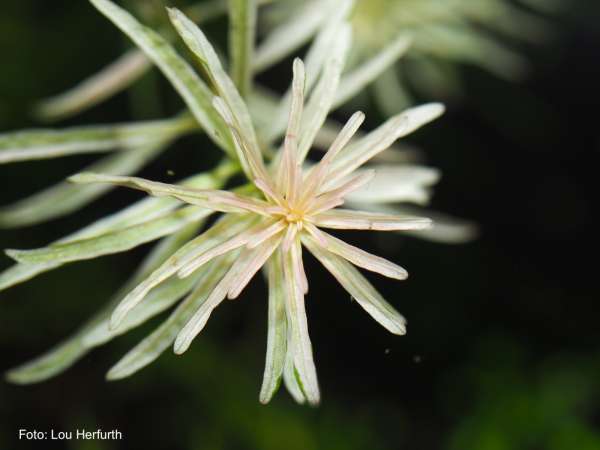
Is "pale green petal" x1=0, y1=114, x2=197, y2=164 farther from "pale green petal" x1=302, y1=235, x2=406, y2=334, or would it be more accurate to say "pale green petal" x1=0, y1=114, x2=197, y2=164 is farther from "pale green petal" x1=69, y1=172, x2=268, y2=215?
"pale green petal" x1=302, y1=235, x2=406, y2=334

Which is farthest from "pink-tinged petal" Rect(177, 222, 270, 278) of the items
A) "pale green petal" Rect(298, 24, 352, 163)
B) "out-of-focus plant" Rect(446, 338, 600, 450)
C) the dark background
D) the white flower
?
"out-of-focus plant" Rect(446, 338, 600, 450)

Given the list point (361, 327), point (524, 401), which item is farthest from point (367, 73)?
point (524, 401)

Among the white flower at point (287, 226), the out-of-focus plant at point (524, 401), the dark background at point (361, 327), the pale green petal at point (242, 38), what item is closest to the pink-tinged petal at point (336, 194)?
the white flower at point (287, 226)

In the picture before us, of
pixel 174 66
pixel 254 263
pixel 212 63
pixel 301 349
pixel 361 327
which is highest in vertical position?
pixel 361 327

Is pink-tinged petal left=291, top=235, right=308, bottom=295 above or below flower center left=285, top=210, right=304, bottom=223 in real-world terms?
below

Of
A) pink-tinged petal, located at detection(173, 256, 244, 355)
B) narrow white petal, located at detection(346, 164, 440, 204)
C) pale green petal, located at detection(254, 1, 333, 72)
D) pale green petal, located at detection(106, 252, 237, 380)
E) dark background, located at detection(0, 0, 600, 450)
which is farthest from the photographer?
dark background, located at detection(0, 0, 600, 450)

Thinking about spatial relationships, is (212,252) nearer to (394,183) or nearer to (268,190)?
(268,190)
